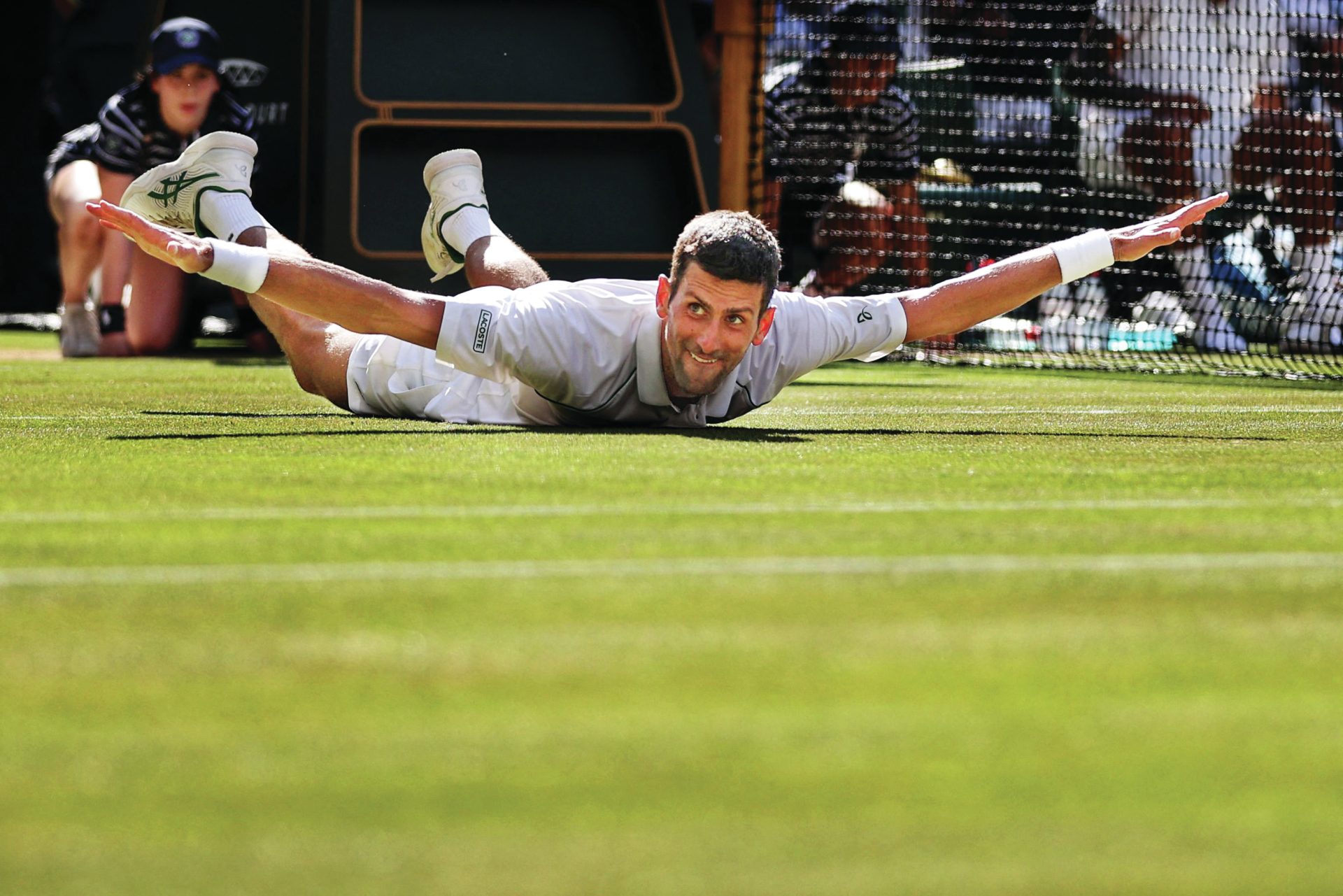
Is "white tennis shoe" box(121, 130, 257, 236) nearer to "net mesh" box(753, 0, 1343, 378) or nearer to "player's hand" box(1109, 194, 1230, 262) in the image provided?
"player's hand" box(1109, 194, 1230, 262)

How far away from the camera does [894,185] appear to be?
27.1 feet

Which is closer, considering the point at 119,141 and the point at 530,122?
the point at 119,141

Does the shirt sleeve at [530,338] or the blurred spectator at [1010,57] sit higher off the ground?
the blurred spectator at [1010,57]

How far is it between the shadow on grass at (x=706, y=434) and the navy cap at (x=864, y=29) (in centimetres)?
479

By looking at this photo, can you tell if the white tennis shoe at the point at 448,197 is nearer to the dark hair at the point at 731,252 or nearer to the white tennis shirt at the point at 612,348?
the white tennis shirt at the point at 612,348

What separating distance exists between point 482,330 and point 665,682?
2.04 meters

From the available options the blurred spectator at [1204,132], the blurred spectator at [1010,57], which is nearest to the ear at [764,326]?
the blurred spectator at [1204,132]

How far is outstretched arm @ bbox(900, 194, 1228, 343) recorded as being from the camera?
12.0 feet

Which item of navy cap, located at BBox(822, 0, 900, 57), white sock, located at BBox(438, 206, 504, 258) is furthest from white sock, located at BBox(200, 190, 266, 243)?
navy cap, located at BBox(822, 0, 900, 57)

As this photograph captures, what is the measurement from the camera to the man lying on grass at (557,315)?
3225 mm

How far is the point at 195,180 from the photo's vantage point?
4.20 metres

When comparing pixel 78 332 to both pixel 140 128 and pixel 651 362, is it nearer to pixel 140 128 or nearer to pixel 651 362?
pixel 140 128

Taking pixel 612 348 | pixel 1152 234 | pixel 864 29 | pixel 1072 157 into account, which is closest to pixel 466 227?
pixel 612 348

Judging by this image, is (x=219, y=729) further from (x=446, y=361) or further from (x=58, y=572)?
(x=446, y=361)
